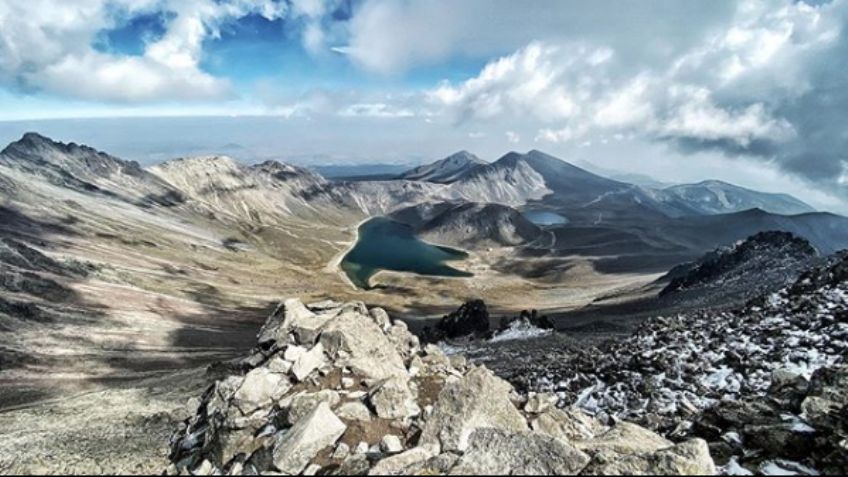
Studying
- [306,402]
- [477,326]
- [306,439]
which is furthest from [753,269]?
[306,439]

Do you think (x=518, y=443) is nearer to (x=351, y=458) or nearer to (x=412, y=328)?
(x=351, y=458)

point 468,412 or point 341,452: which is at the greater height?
point 468,412

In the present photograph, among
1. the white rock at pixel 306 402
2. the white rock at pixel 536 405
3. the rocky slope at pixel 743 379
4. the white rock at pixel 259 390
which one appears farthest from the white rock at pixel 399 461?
the rocky slope at pixel 743 379

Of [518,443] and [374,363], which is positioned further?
[374,363]

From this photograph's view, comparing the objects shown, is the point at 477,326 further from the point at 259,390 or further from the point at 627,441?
the point at 627,441

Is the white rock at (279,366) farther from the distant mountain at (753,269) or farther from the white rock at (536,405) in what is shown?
the distant mountain at (753,269)

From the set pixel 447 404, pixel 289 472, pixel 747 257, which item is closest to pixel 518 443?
pixel 447 404
